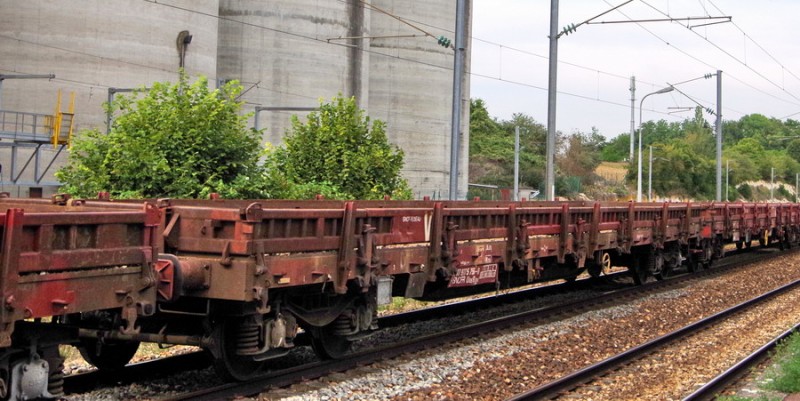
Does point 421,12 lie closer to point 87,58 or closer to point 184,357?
point 87,58

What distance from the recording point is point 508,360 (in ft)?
36.0

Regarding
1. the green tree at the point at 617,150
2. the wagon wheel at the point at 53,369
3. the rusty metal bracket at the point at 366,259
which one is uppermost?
the green tree at the point at 617,150

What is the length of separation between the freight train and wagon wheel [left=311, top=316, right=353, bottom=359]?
15 mm

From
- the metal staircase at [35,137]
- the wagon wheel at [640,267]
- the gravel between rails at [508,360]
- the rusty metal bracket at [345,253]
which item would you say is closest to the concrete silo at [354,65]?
the metal staircase at [35,137]

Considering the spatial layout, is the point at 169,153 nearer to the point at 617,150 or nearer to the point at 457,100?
the point at 457,100

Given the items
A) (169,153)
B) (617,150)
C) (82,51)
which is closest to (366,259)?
(169,153)

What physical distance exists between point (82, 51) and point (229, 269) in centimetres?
2527

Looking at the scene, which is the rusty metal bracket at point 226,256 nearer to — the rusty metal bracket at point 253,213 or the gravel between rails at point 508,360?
the rusty metal bracket at point 253,213

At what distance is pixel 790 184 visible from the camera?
13450 centimetres

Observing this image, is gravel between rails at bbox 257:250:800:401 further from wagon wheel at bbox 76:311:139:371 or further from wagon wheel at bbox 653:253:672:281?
wagon wheel at bbox 653:253:672:281

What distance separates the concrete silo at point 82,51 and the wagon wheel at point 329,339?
22511mm

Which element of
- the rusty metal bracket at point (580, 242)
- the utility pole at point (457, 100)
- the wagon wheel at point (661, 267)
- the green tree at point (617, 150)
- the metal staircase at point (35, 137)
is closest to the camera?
the rusty metal bracket at point (580, 242)

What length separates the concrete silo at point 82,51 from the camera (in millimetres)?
30047

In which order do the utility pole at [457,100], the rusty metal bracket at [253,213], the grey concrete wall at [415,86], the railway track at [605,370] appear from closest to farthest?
the rusty metal bracket at [253,213], the railway track at [605,370], the utility pole at [457,100], the grey concrete wall at [415,86]
